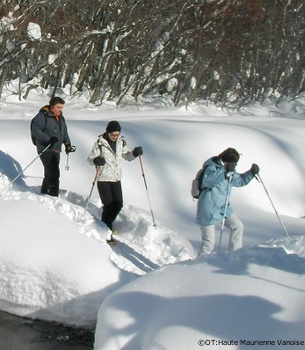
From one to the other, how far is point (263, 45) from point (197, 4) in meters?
4.48

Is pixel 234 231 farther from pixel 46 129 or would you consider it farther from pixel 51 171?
pixel 46 129

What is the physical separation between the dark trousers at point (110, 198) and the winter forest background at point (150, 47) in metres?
11.6

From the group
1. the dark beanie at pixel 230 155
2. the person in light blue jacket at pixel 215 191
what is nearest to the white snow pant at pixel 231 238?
the person in light blue jacket at pixel 215 191

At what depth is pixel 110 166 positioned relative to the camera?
791 cm

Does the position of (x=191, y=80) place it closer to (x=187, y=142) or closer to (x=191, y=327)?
(x=187, y=142)

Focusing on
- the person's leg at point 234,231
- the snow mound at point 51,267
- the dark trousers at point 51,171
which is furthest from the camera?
the dark trousers at point 51,171

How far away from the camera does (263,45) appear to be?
26922 mm

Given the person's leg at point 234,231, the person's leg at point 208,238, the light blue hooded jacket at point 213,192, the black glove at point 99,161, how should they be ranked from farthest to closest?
1. the black glove at point 99,161
2. the person's leg at point 234,231
3. the person's leg at point 208,238
4. the light blue hooded jacket at point 213,192

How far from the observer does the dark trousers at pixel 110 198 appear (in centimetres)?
797

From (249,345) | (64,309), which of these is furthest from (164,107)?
(249,345)

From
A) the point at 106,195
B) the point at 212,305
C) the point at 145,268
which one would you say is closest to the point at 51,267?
the point at 145,268

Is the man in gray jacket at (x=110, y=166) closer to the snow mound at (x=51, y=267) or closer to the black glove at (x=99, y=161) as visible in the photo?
the black glove at (x=99, y=161)

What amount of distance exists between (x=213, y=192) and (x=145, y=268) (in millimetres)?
1081

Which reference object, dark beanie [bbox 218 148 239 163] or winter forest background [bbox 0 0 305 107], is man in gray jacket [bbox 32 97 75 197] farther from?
winter forest background [bbox 0 0 305 107]
